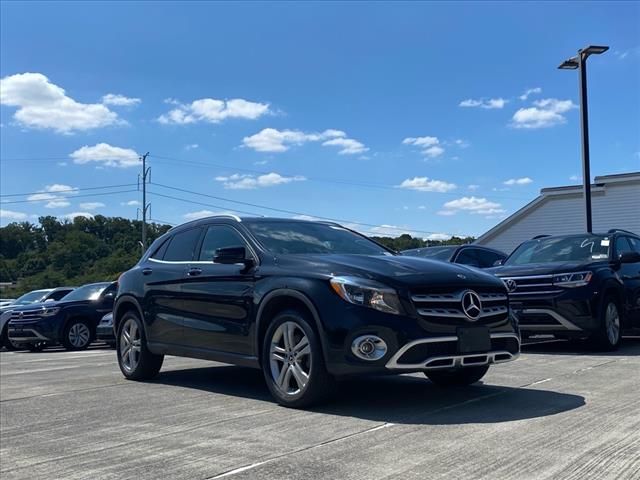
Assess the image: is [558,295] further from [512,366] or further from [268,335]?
[268,335]

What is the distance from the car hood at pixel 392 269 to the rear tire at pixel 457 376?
3.04 feet

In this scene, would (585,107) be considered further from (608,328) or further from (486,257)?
(608,328)

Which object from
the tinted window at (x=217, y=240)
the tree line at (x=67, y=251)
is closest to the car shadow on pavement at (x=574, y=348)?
the tinted window at (x=217, y=240)

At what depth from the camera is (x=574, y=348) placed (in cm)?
984

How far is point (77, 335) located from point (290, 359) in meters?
11.2

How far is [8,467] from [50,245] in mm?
60256

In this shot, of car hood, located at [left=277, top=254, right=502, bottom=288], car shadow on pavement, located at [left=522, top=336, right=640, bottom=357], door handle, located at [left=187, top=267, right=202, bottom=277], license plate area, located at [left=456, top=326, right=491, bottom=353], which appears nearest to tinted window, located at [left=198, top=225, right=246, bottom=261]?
door handle, located at [left=187, top=267, right=202, bottom=277]

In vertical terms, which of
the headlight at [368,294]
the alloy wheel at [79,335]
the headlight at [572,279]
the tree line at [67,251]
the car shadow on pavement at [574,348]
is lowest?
the alloy wheel at [79,335]

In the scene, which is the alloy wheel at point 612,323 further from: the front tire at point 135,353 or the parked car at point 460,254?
the front tire at point 135,353

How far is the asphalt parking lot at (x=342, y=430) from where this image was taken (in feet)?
12.9

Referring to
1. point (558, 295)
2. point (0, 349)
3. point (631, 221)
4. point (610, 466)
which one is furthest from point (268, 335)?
point (631, 221)

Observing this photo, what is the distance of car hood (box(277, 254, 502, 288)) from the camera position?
17.4 ft

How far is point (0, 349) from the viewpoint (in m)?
17.8

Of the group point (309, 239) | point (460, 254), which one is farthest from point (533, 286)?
point (309, 239)
